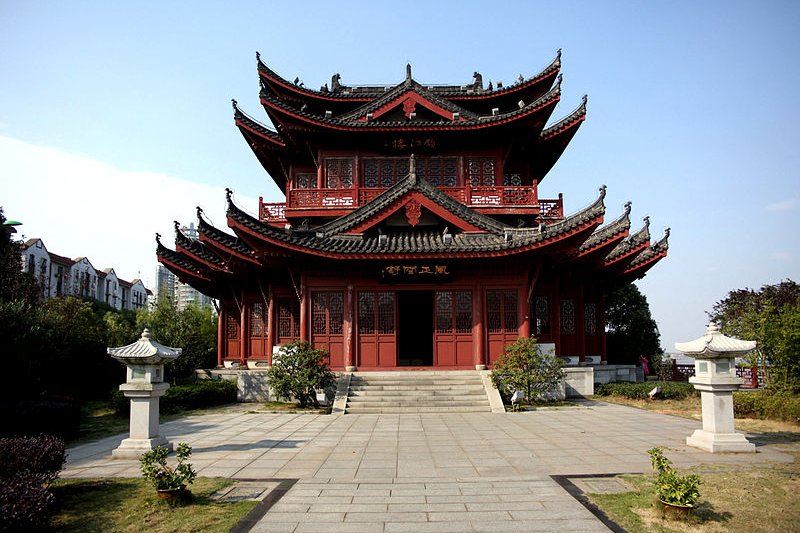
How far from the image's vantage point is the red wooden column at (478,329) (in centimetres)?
1720

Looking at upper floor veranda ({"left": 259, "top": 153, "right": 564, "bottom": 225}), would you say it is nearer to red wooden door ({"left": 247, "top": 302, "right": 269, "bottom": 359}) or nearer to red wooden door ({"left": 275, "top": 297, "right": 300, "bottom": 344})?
red wooden door ({"left": 275, "top": 297, "right": 300, "bottom": 344})

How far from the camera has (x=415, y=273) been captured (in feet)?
56.5

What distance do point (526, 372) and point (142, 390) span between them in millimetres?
9908

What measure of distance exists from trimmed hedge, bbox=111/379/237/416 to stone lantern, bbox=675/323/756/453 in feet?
41.7

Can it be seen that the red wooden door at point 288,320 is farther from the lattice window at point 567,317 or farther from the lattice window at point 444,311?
the lattice window at point 567,317

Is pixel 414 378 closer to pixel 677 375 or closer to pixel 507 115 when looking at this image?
pixel 507 115

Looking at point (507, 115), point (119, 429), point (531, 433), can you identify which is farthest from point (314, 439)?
point (507, 115)

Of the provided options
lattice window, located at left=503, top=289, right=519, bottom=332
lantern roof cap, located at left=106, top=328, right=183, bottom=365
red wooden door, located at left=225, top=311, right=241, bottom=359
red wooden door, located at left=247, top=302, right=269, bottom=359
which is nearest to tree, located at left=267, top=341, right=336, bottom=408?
red wooden door, located at left=247, top=302, right=269, bottom=359

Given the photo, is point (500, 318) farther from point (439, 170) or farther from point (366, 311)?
point (439, 170)

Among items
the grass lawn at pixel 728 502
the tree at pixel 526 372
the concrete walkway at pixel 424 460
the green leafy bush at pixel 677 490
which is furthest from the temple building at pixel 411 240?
the green leafy bush at pixel 677 490

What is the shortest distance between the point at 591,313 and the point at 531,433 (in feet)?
37.4

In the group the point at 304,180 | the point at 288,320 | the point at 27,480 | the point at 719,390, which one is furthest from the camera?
the point at 304,180

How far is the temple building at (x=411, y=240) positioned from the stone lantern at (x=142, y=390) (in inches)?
279

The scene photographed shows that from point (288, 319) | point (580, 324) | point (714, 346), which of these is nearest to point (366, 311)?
point (288, 319)
